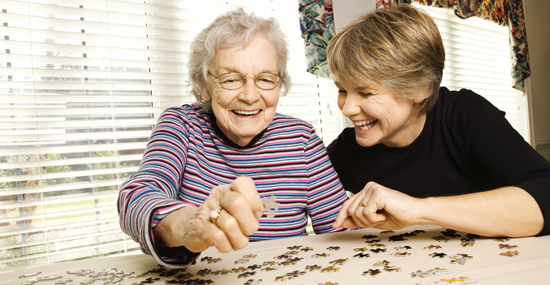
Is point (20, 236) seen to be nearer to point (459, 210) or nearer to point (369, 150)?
point (369, 150)

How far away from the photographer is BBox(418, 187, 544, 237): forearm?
51.5 inches

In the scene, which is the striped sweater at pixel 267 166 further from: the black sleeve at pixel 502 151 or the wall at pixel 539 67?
the wall at pixel 539 67

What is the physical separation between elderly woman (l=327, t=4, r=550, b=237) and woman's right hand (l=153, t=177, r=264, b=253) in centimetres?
67

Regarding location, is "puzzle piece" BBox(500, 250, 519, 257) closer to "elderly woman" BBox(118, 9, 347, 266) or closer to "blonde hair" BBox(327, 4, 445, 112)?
"elderly woman" BBox(118, 9, 347, 266)

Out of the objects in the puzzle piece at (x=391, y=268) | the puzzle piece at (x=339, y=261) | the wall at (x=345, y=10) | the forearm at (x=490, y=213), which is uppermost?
the wall at (x=345, y=10)

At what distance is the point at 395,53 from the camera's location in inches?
68.5

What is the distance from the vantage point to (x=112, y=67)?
294cm

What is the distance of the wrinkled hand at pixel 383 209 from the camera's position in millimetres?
1339

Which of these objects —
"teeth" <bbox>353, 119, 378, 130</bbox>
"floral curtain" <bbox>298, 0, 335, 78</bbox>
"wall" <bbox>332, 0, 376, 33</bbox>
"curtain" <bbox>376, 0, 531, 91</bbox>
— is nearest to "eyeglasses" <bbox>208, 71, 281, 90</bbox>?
"teeth" <bbox>353, 119, 378, 130</bbox>

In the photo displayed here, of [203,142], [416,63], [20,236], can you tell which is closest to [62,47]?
[20,236]

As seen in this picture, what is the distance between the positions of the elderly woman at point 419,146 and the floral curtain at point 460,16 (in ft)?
4.26

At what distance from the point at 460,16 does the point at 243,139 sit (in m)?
4.69

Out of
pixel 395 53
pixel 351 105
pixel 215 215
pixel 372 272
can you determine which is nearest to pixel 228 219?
pixel 215 215

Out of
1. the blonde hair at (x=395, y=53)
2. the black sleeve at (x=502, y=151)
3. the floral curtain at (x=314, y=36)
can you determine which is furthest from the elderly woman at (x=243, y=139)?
the floral curtain at (x=314, y=36)
